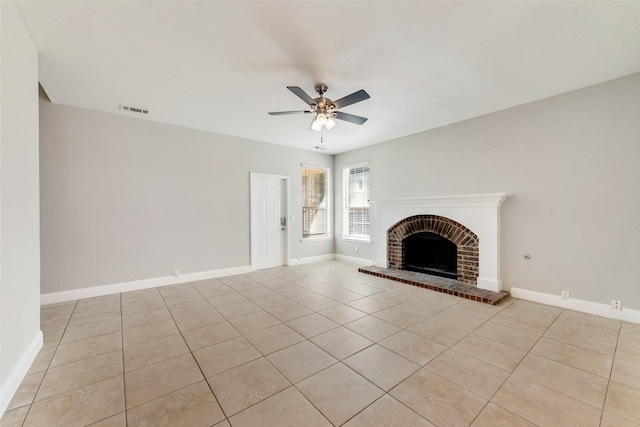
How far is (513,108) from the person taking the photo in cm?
383

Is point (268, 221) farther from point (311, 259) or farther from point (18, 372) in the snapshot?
point (18, 372)

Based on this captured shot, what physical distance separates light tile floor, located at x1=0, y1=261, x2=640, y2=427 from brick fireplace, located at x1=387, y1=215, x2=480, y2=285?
74 cm

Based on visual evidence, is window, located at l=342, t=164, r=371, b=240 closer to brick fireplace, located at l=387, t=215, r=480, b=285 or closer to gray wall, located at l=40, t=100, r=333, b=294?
brick fireplace, located at l=387, t=215, r=480, b=285

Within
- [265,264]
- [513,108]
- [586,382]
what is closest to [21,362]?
[265,264]

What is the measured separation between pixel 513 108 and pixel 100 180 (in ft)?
20.6

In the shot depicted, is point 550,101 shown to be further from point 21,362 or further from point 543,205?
point 21,362

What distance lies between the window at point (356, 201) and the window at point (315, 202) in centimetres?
52

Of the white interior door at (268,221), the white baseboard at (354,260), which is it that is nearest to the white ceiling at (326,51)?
the white interior door at (268,221)

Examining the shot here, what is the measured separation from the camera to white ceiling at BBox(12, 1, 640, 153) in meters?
2.03

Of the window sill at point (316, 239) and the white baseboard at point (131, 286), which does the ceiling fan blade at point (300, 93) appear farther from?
the window sill at point (316, 239)

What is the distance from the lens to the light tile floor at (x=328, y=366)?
65.3 inches

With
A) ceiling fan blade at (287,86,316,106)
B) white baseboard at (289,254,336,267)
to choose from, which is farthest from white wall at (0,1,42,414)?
white baseboard at (289,254,336,267)

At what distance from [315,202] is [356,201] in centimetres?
105

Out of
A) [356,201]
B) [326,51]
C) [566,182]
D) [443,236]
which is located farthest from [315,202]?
[566,182]
